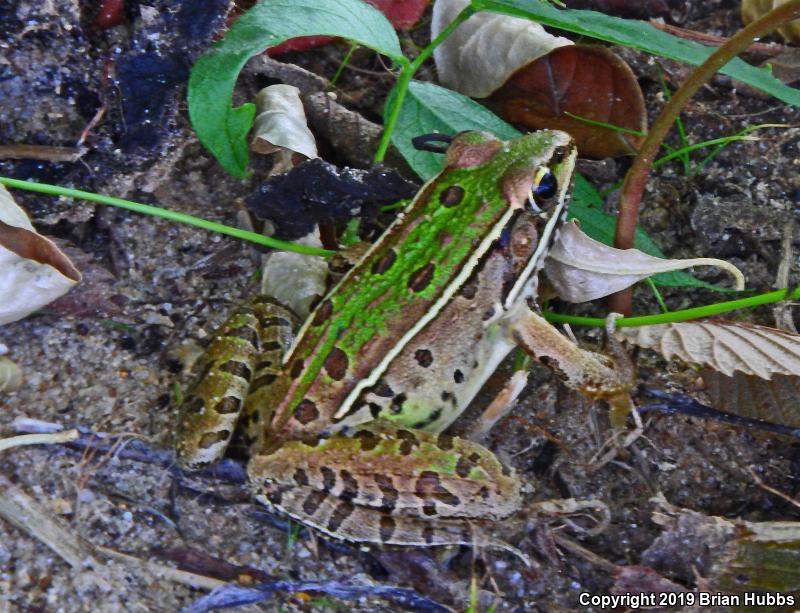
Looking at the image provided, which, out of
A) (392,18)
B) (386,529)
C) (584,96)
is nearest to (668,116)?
(584,96)

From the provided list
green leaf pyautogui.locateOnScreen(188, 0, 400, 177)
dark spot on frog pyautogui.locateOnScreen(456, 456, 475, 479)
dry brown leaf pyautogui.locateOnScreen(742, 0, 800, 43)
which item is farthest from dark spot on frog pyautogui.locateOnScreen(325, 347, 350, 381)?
dry brown leaf pyautogui.locateOnScreen(742, 0, 800, 43)

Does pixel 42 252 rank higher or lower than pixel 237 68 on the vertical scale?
lower

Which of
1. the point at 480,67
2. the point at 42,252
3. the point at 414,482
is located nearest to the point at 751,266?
the point at 480,67

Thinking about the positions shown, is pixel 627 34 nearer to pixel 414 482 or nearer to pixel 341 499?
pixel 414 482

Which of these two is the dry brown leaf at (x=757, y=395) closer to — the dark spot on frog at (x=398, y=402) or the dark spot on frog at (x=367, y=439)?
the dark spot on frog at (x=398, y=402)

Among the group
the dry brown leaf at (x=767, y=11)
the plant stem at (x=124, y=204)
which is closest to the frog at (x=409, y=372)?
the plant stem at (x=124, y=204)
